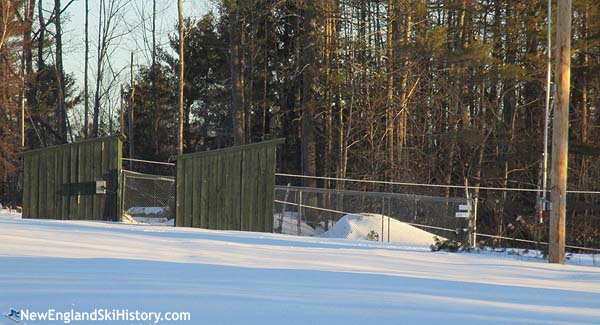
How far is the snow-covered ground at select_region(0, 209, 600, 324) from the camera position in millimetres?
5938

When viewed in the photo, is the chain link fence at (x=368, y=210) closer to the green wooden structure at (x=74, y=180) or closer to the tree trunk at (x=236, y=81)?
the green wooden structure at (x=74, y=180)

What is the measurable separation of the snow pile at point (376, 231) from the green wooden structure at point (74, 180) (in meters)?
5.81

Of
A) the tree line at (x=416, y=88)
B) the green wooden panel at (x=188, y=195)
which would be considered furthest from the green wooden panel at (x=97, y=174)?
the tree line at (x=416, y=88)

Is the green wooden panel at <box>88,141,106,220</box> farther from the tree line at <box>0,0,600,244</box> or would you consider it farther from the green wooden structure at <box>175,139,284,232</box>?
the tree line at <box>0,0,600,244</box>

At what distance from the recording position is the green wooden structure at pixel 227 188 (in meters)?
18.0

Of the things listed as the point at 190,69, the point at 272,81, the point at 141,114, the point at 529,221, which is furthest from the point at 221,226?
the point at 141,114

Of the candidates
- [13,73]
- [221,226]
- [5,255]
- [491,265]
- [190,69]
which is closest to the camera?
[5,255]

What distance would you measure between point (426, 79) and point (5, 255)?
928 inches

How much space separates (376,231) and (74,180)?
7998 millimetres

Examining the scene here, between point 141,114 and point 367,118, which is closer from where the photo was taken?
point 367,118

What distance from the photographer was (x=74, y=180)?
61.4ft

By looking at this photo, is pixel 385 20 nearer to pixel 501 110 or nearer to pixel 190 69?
pixel 501 110

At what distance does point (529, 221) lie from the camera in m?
25.8

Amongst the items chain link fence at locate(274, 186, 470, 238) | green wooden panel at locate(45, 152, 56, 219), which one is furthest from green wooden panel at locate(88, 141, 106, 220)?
chain link fence at locate(274, 186, 470, 238)
